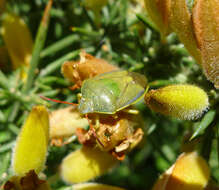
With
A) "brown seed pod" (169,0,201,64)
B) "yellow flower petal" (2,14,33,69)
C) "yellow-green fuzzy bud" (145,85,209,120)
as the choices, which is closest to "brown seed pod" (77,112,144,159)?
"yellow-green fuzzy bud" (145,85,209,120)

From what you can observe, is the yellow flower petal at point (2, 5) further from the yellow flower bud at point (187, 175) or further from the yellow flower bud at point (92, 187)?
the yellow flower bud at point (187, 175)

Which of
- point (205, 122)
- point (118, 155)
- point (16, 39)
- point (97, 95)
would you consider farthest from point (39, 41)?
point (205, 122)

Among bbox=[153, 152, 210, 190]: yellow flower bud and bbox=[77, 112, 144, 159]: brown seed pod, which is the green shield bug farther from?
bbox=[153, 152, 210, 190]: yellow flower bud

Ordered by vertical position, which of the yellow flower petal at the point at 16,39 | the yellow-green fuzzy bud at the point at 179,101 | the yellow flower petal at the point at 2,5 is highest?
the yellow flower petal at the point at 2,5

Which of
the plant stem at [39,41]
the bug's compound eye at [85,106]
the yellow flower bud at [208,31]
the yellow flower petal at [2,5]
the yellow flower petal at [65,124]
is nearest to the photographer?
the yellow flower bud at [208,31]

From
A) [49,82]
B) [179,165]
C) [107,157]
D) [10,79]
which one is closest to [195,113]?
[179,165]

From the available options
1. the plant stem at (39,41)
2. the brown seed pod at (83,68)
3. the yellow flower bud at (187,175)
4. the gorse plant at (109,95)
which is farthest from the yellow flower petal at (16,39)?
the yellow flower bud at (187,175)

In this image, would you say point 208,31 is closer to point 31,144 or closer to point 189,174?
point 189,174
